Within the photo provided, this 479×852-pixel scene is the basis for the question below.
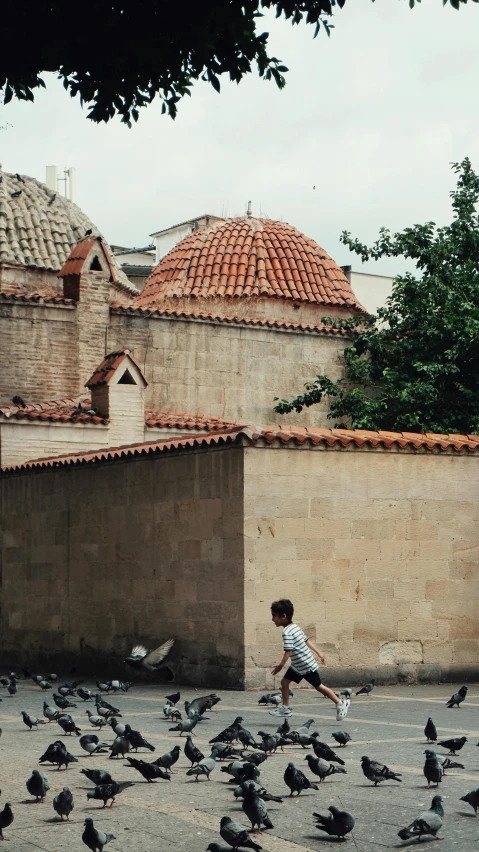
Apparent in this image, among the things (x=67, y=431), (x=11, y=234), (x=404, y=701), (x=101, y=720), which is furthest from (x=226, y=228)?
(x=101, y=720)

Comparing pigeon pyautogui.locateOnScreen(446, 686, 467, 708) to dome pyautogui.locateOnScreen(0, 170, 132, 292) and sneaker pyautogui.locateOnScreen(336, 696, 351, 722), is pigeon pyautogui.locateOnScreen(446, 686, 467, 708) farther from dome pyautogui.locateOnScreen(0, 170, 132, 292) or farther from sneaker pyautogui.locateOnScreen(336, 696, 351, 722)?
dome pyautogui.locateOnScreen(0, 170, 132, 292)

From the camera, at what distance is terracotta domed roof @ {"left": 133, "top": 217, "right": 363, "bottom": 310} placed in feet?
101

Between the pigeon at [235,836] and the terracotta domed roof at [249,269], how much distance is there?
78.3 ft

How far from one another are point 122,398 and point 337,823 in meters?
17.0

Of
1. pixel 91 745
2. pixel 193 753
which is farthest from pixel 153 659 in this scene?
pixel 193 753

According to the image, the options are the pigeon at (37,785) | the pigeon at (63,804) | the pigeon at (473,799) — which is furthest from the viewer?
the pigeon at (37,785)

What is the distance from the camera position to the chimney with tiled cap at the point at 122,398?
23750 mm

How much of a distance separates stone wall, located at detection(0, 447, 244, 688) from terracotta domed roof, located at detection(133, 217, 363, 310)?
10.4 metres

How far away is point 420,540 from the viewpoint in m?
17.1

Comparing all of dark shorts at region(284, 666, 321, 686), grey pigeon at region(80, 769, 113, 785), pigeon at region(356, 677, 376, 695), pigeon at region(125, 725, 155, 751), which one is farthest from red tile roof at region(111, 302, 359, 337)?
grey pigeon at region(80, 769, 113, 785)

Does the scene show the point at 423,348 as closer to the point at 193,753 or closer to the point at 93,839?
the point at 193,753

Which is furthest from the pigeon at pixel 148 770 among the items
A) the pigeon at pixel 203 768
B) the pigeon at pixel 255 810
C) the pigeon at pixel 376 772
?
the pigeon at pixel 255 810

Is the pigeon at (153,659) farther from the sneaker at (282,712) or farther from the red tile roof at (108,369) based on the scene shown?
the red tile roof at (108,369)

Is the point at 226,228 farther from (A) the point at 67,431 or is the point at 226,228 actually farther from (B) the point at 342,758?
(B) the point at 342,758
